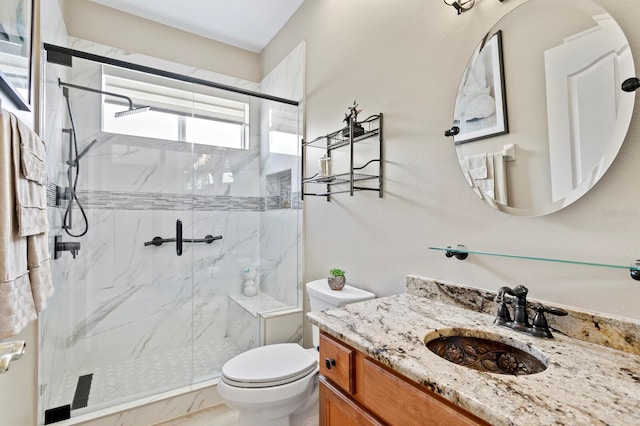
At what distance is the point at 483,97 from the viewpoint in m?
1.16

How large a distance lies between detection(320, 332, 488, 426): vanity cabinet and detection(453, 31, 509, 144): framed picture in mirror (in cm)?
92

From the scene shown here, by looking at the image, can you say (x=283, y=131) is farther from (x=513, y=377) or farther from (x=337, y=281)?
(x=513, y=377)

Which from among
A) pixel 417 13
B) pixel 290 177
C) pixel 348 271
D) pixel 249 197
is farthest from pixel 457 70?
pixel 249 197

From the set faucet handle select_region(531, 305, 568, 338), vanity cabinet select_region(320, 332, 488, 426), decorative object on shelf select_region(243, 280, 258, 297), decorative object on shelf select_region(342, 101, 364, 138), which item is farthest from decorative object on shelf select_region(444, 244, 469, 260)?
decorative object on shelf select_region(243, 280, 258, 297)

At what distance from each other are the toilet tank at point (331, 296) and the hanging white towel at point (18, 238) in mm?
1197

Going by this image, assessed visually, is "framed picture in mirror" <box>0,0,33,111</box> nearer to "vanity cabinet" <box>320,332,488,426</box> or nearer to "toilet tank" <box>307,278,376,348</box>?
"vanity cabinet" <box>320,332,488,426</box>

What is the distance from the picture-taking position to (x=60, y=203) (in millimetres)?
2070

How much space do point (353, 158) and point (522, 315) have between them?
1.15m

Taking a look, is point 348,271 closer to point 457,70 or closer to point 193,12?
point 457,70

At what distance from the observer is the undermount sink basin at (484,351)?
861 millimetres

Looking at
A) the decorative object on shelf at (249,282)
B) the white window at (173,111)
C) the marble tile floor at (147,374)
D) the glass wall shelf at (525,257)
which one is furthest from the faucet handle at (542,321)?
the white window at (173,111)

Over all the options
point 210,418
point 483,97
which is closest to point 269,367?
point 210,418

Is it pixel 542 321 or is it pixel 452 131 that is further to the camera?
pixel 452 131

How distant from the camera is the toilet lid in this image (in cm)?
145
